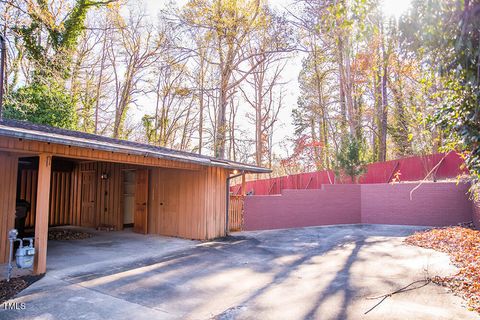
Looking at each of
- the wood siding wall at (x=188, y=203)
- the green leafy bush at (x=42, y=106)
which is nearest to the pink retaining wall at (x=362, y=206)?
the wood siding wall at (x=188, y=203)

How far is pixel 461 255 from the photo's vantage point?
20.2 feet

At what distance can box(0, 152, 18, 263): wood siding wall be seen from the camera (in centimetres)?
604

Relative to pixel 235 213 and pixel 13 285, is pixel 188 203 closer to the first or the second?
pixel 235 213

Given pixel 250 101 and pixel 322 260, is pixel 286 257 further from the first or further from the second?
pixel 250 101

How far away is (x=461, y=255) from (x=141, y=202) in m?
8.40

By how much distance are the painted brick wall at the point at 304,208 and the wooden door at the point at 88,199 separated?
5423 mm

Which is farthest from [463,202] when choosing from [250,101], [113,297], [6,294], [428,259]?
[250,101]

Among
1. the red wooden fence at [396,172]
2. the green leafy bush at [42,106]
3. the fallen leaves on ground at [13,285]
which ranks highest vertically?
the green leafy bush at [42,106]

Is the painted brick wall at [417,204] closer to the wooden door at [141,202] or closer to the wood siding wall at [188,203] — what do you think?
the wood siding wall at [188,203]

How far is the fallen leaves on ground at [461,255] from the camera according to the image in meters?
4.32

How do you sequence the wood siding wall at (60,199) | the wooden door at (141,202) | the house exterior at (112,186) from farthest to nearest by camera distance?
1. the wood siding wall at (60,199)
2. the wooden door at (141,202)
3. the house exterior at (112,186)

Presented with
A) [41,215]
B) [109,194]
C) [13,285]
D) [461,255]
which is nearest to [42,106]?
[109,194]

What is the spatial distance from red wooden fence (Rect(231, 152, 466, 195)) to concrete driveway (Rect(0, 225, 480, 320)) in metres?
6.34

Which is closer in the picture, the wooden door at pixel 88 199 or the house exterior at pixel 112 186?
the house exterior at pixel 112 186
